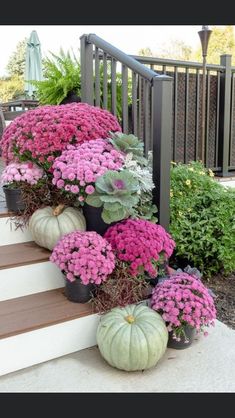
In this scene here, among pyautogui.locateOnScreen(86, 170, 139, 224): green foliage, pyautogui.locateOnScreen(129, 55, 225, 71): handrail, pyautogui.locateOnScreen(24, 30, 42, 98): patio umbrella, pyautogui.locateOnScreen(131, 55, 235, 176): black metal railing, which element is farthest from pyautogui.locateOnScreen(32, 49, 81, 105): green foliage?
pyautogui.locateOnScreen(24, 30, 42, 98): patio umbrella

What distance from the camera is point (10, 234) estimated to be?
8.29 ft

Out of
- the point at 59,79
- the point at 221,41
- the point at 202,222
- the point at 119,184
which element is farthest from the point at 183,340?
the point at 221,41

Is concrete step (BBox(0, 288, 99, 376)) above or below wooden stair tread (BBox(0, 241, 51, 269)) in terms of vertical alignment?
below

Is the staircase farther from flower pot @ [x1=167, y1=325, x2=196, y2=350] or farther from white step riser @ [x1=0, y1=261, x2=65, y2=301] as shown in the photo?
flower pot @ [x1=167, y1=325, x2=196, y2=350]

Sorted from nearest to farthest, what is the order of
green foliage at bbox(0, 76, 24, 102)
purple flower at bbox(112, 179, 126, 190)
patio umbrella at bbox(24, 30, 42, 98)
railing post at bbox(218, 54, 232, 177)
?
purple flower at bbox(112, 179, 126, 190)
railing post at bbox(218, 54, 232, 177)
patio umbrella at bbox(24, 30, 42, 98)
green foliage at bbox(0, 76, 24, 102)

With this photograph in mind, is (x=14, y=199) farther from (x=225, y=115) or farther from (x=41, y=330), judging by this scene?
(x=225, y=115)

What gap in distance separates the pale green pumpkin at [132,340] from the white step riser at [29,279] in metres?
0.50

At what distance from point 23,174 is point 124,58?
41.4 inches

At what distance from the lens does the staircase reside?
6.18 ft

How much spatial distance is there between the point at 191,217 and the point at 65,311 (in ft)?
4.54

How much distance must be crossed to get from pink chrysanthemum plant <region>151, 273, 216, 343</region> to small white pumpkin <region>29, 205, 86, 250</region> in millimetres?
643

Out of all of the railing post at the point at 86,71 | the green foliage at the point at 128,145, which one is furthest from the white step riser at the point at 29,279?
the railing post at the point at 86,71

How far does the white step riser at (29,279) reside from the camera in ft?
7.17

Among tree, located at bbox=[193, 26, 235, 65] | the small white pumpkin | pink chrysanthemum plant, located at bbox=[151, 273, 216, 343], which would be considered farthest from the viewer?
tree, located at bbox=[193, 26, 235, 65]
